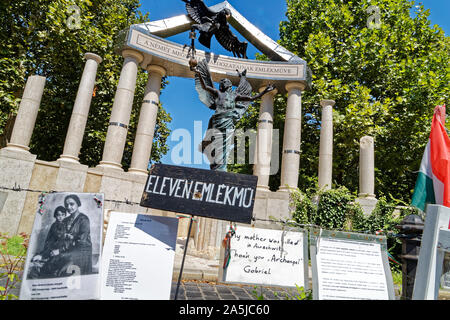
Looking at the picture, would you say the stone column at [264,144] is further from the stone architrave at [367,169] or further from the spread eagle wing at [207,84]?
the spread eagle wing at [207,84]

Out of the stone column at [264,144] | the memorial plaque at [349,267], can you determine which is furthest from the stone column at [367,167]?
the memorial plaque at [349,267]

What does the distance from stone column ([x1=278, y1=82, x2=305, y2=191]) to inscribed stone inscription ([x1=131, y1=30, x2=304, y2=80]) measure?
0.65 meters

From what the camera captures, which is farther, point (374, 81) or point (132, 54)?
point (374, 81)

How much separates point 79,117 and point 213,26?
7.23 metres

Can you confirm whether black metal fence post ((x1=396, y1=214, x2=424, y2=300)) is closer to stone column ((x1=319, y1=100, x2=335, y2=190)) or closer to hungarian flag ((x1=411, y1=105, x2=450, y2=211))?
hungarian flag ((x1=411, y1=105, x2=450, y2=211))

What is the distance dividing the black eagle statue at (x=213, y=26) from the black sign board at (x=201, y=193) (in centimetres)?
1128

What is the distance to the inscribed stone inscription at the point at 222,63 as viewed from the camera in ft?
39.6

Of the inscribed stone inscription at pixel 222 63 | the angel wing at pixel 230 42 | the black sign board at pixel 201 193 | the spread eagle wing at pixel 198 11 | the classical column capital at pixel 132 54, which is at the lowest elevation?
the black sign board at pixel 201 193

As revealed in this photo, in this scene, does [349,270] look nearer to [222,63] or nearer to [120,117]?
[120,117]

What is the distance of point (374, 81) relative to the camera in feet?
54.1

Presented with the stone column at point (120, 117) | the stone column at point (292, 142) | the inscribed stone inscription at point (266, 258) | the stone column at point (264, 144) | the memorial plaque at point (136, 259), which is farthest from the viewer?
the stone column at point (264, 144)

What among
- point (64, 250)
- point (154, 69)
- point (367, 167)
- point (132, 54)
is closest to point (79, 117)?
point (132, 54)
